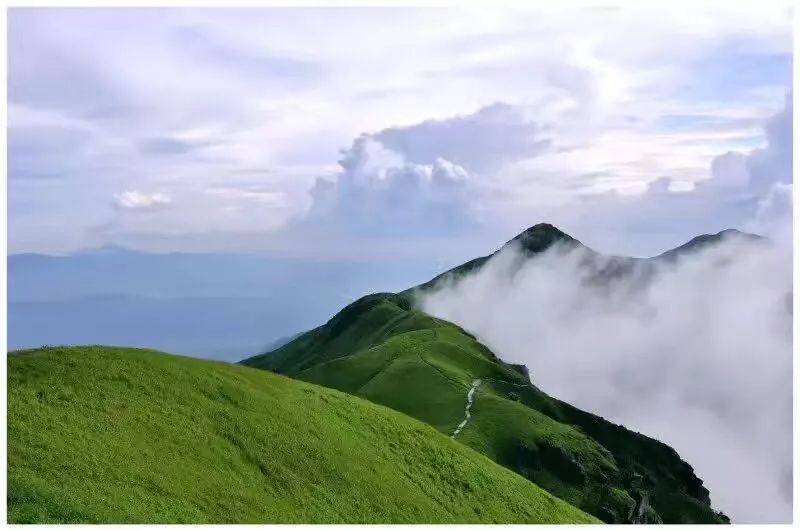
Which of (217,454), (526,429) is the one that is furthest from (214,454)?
(526,429)

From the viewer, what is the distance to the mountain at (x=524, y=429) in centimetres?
13050

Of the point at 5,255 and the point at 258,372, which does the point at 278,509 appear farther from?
the point at 5,255

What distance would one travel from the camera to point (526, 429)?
13550cm

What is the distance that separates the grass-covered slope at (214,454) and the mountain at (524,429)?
4446 cm

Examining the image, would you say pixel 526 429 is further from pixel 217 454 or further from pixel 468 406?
pixel 217 454

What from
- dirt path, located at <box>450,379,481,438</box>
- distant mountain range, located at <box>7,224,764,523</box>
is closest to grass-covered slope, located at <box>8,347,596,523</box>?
distant mountain range, located at <box>7,224,764,523</box>

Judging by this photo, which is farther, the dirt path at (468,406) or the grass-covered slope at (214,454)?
the dirt path at (468,406)

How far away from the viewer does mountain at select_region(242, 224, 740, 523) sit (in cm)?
13050

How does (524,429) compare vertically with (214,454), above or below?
below

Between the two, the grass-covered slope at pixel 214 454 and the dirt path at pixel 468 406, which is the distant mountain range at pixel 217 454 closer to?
the grass-covered slope at pixel 214 454

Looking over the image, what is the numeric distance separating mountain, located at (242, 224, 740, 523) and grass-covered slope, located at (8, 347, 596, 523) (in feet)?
146

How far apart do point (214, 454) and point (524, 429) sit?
82.0 meters

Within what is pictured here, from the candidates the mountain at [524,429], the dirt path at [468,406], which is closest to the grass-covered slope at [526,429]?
the mountain at [524,429]

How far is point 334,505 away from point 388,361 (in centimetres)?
10386
